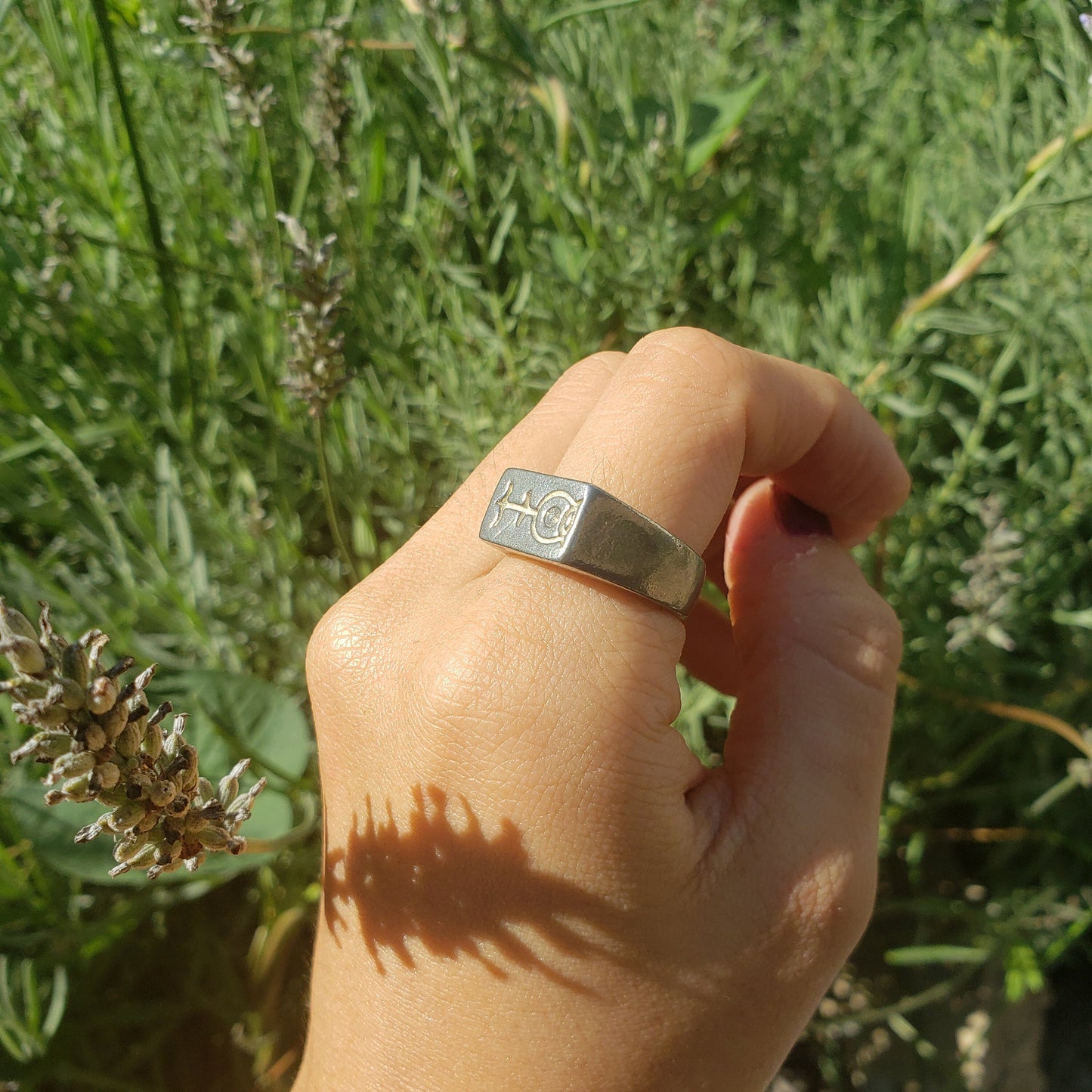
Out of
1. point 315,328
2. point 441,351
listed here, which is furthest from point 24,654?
point 441,351

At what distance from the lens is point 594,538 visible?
2.76ft

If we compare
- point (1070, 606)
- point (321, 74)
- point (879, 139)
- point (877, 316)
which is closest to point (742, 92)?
point (879, 139)

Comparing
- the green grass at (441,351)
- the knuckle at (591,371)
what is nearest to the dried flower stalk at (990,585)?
the green grass at (441,351)

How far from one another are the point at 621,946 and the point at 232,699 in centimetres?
87

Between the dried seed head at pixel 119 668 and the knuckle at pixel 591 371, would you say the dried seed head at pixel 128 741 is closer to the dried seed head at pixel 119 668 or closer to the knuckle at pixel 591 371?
the dried seed head at pixel 119 668

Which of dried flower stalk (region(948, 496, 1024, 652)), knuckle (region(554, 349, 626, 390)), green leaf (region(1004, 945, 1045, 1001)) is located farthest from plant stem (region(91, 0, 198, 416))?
green leaf (region(1004, 945, 1045, 1001))

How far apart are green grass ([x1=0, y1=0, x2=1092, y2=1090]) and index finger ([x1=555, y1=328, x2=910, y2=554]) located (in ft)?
1.14

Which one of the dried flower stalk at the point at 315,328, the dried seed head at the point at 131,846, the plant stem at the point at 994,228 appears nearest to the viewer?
the dried seed head at the point at 131,846

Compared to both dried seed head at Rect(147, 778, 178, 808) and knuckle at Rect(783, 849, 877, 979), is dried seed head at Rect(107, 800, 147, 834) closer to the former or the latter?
dried seed head at Rect(147, 778, 178, 808)

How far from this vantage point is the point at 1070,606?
1670mm

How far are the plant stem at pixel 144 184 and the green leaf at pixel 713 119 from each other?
0.95 metres

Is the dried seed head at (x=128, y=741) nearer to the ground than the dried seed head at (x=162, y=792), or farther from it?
farther from it

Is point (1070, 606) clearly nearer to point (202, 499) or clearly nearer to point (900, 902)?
point (900, 902)

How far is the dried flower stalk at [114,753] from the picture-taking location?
1.96 ft
